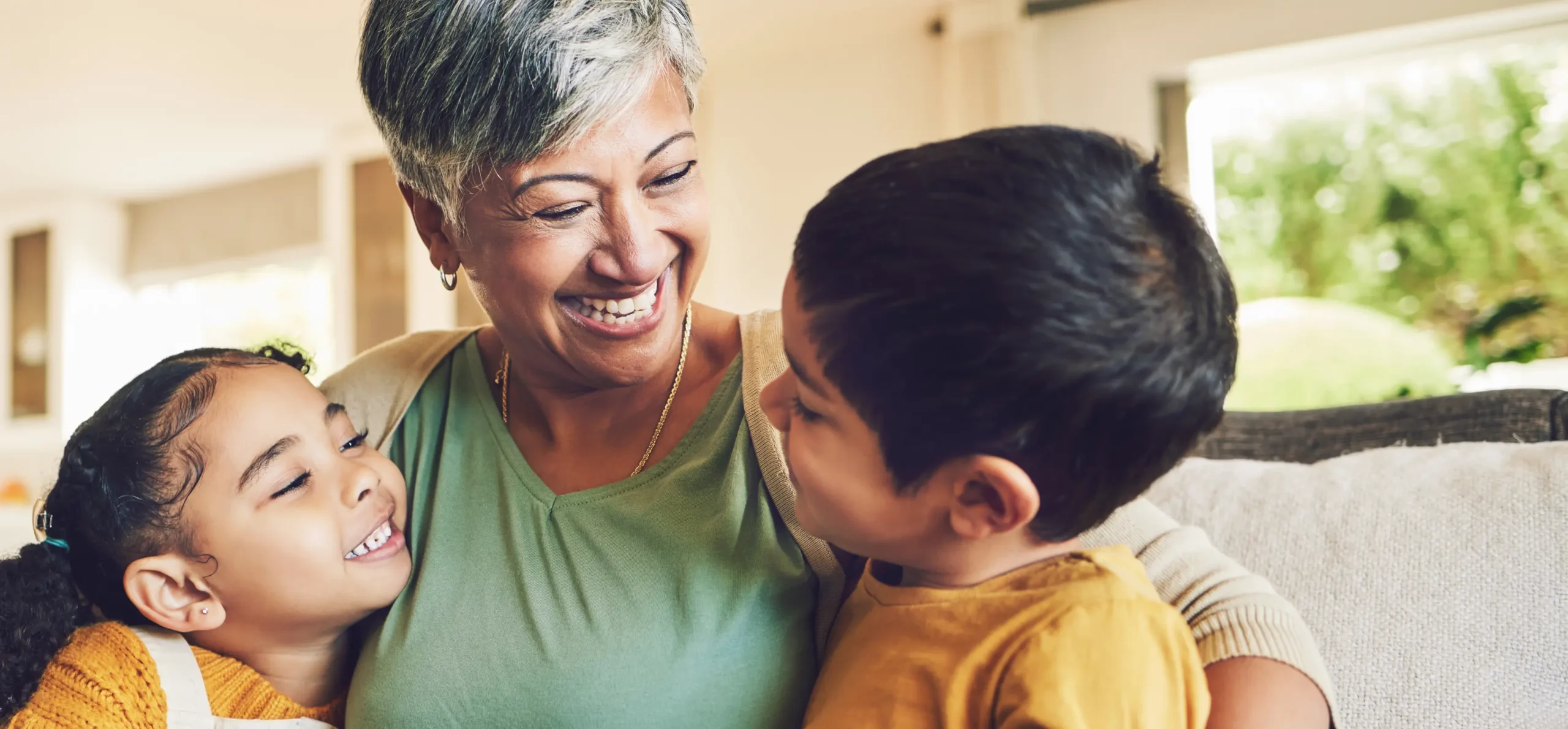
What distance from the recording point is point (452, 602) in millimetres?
1073

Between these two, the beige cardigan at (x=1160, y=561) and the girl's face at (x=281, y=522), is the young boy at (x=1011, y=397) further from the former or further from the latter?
the girl's face at (x=281, y=522)

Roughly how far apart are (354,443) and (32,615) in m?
0.33

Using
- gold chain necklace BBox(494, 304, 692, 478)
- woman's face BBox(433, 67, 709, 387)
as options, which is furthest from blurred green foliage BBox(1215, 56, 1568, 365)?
woman's face BBox(433, 67, 709, 387)

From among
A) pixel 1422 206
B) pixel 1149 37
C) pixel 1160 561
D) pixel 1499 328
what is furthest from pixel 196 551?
pixel 1422 206

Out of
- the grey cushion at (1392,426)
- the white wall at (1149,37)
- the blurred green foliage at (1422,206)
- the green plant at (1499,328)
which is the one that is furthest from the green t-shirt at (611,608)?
the blurred green foliage at (1422,206)

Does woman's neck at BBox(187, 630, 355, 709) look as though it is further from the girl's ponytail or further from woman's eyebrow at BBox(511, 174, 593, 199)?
woman's eyebrow at BBox(511, 174, 593, 199)

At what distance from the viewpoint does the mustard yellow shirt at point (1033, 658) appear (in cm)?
76

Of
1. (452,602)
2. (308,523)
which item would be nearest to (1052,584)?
(452,602)

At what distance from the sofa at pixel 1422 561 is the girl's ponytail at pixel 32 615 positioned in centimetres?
114

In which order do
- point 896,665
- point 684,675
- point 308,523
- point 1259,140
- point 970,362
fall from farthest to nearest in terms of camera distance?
1. point 1259,140
2. point 308,523
3. point 684,675
4. point 896,665
5. point 970,362

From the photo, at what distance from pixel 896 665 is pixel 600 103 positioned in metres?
0.55

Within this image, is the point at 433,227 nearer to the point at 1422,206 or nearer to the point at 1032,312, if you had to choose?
the point at 1032,312

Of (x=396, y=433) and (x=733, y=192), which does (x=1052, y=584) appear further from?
(x=733, y=192)

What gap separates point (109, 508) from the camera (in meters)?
1.11
